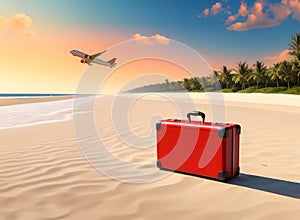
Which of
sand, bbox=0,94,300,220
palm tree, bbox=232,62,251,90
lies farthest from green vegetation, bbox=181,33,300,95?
sand, bbox=0,94,300,220

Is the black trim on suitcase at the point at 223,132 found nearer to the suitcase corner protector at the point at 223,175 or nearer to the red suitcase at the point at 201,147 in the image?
the red suitcase at the point at 201,147

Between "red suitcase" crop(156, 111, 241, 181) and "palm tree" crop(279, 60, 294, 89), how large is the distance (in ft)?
174

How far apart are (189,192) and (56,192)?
5.38ft

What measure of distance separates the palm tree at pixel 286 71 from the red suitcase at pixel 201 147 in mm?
53071

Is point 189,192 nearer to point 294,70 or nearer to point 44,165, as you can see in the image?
point 44,165

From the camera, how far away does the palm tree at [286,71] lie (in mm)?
51812

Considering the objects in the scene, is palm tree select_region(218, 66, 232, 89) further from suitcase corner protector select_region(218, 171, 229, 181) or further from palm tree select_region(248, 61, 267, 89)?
suitcase corner protector select_region(218, 171, 229, 181)

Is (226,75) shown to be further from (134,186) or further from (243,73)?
(134,186)

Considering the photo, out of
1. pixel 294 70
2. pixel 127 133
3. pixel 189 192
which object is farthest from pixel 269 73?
pixel 189 192

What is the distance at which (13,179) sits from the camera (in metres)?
4.31

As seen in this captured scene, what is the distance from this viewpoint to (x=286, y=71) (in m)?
52.0

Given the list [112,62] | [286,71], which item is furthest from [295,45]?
[112,62]

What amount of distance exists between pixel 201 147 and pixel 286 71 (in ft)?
175

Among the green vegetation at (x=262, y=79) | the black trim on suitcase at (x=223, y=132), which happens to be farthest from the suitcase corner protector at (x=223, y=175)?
the green vegetation at (x=262, y=79)
